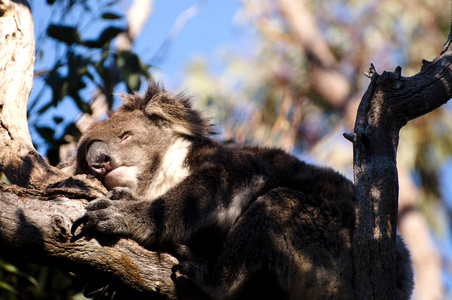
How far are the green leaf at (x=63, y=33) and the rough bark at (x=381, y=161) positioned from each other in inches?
105

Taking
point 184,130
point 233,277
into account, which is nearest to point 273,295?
point 233,277

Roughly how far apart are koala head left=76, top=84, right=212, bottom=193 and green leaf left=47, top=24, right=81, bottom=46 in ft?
2.45

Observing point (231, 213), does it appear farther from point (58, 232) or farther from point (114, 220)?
point (58, 232)

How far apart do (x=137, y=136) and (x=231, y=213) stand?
116 centimetres

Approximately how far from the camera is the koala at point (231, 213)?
2.93 meters

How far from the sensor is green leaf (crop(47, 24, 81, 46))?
4414 millimetres

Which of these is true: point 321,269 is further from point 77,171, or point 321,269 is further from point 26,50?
point 26,50

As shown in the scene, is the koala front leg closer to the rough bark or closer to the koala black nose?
the koala black nose

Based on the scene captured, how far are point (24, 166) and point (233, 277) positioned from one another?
1647 millimetres

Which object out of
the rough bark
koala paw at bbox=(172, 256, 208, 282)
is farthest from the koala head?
the rough bark

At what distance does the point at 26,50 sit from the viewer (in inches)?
151

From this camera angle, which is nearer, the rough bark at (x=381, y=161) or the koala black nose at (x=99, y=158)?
the rough bark at (x=381, y=161)

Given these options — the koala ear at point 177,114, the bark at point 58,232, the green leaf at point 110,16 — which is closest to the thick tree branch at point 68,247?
the bark at point 58,232

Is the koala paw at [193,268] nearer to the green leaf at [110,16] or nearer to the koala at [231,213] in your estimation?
the koala at [231,213]
